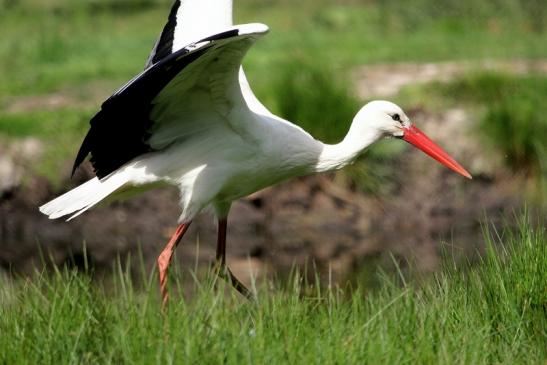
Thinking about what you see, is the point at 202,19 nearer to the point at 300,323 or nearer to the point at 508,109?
the point at 300,323

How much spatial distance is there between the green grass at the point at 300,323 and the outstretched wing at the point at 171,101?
3.04ft

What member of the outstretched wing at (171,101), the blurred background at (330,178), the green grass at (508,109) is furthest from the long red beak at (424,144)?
Result: the green grass at (508,109)

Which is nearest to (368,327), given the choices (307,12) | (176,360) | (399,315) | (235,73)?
(399,315)

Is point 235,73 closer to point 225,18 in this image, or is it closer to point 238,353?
point 225,18

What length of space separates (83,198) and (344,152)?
4.58ft

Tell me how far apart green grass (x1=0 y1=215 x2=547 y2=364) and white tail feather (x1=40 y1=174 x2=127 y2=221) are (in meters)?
0.87

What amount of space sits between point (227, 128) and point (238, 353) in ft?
6.80

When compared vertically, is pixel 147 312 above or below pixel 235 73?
below

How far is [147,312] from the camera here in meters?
4.35

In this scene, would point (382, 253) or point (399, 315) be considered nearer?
point (399, 315)

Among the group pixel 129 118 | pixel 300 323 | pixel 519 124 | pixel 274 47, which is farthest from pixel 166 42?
pixel 274 47

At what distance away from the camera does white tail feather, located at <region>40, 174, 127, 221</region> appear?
5.99m

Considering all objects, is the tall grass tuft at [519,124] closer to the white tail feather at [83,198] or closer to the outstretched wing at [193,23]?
the outstretched wing at [193,23]

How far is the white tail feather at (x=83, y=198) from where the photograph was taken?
5992 millimetres
